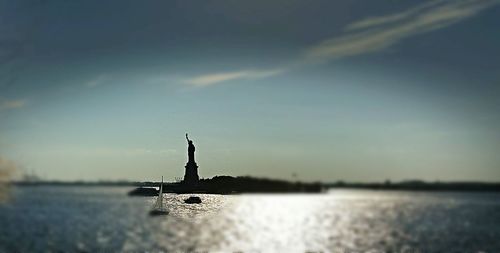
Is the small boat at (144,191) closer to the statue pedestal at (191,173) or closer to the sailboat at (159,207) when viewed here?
the sailboat at (159,207)

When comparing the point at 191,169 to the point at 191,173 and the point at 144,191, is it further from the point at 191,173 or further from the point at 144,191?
the point at 144,191

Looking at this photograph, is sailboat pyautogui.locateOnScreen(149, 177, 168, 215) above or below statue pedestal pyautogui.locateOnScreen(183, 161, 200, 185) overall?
below

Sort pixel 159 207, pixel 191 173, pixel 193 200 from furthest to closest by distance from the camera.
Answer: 1. pixel 159 207
2. pixel 191 173
3. pixel 193 200

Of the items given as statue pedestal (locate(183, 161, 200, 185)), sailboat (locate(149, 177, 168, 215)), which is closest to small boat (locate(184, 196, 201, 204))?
statue pedestal (locate(183, 161, 200, 185))

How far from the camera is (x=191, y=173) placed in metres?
8.78

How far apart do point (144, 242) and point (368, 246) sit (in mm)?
54869

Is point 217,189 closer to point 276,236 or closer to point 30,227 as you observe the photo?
point 276,236

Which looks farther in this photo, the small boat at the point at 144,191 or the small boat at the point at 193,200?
the small boat at the point at 193,200

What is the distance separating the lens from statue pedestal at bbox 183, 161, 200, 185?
8596mm

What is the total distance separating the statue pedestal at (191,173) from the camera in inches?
338

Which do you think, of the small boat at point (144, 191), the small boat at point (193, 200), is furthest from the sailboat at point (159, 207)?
the small boat at point (193, 200)

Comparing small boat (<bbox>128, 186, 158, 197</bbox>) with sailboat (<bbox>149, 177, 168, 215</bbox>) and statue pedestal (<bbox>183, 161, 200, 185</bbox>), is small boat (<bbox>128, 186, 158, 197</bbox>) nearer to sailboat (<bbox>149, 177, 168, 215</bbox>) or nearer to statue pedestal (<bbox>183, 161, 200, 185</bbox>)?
sailboat (<bbox>149, 177, 168, 215</bbox>)

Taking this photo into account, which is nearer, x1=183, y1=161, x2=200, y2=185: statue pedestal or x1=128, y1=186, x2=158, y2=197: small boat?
x1=128, y1=186, x2=158, y2=197: small boat

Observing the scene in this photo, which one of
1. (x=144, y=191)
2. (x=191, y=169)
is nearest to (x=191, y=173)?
(x=191, y=169)
